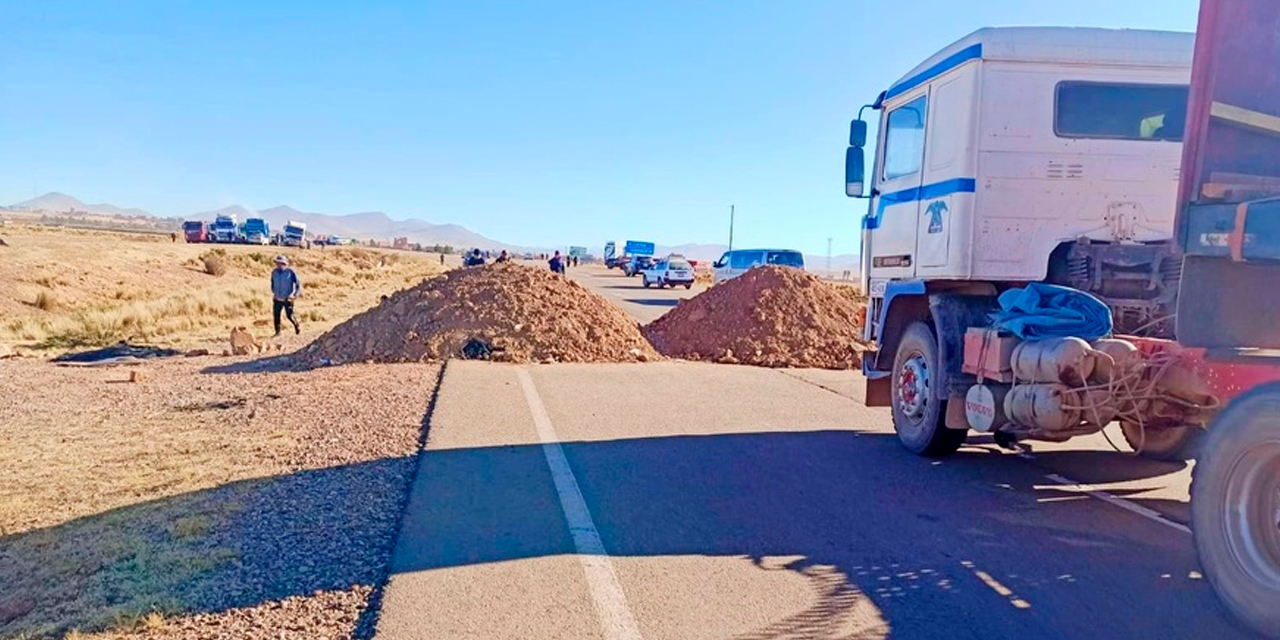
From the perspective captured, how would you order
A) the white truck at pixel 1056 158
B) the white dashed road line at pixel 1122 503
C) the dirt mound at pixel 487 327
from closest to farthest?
the white dashed road line at pixel 1122 503 < the white truck at pixel 1056 158 < the dirt mound at pixel 487 327

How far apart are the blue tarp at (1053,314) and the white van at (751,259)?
29.4 meters

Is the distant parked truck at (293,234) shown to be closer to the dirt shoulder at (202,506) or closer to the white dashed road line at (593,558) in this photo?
the dirt shoulder at (202,506)

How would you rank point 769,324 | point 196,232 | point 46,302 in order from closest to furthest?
1. point 769,324
2. point 46,302
3. point 196,232

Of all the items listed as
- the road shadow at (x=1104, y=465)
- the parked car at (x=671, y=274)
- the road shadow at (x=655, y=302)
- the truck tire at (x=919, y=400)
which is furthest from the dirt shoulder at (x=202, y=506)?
the parked car at (x=671, y=274)

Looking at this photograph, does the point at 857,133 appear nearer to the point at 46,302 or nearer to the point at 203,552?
the point at 203,552

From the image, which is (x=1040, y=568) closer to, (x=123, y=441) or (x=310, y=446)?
(x=310, y=446)

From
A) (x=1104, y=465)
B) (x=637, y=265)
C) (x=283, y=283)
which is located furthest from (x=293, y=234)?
(x=1104, y=465)

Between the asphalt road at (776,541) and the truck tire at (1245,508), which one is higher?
the truck tire at (1245,508)

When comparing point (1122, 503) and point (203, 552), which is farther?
point (1122, 503)

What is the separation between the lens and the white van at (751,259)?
36.7 meters

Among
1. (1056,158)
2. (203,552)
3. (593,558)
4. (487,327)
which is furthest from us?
(487,327)

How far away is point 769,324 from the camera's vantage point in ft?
61.7

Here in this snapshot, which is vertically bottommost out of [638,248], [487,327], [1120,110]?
[487,327]

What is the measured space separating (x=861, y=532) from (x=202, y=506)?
15.1 ft
